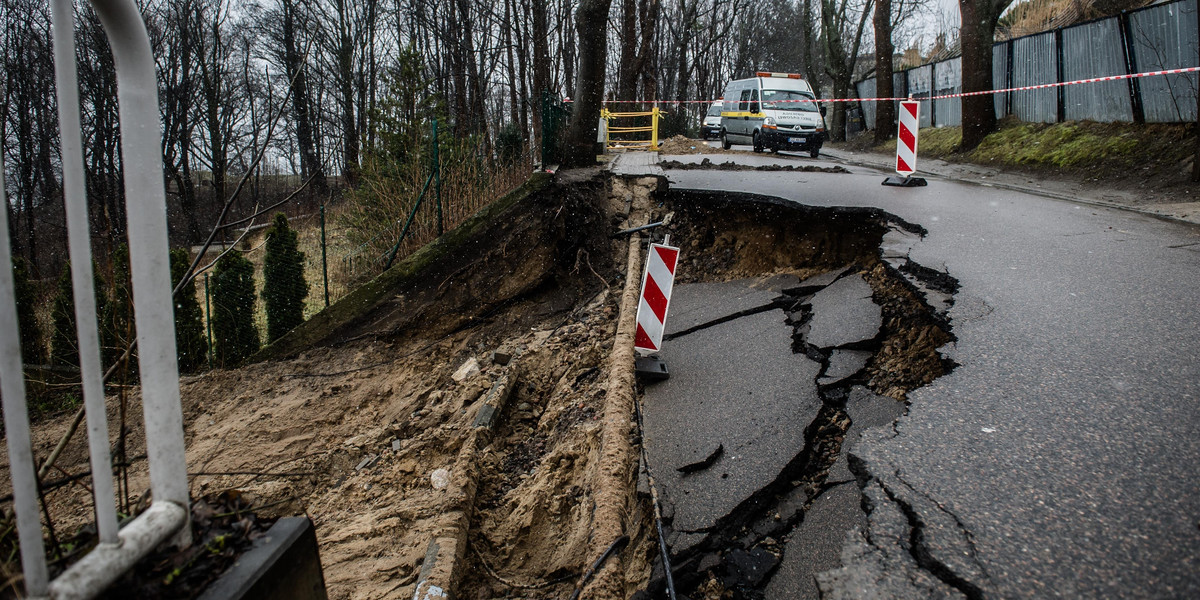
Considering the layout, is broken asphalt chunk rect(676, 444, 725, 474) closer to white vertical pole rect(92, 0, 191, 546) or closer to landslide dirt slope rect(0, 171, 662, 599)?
landslide dirt slope rect(0, 171, 662, 599)

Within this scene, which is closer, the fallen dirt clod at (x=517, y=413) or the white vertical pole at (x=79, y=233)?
the white vertical pole at (x=79, y=233)

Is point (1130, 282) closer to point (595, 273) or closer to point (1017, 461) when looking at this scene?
point (1017, 461)

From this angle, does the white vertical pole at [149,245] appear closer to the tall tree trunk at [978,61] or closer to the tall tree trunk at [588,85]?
the tall tree trunk at [588,85]

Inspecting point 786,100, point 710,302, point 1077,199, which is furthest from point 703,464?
point 786,100

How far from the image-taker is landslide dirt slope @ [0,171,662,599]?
4.41 meters

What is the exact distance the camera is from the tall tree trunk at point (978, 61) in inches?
622

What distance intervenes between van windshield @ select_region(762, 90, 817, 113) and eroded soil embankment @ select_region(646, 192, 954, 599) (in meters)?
12.1

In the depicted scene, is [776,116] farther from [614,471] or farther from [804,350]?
[614,471]

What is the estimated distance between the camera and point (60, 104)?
1.36 meters

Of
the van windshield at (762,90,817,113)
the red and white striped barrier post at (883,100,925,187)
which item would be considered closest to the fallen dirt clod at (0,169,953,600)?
the red and white striped barrier post at (883,100,925,187)

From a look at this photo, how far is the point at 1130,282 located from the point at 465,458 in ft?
16.6

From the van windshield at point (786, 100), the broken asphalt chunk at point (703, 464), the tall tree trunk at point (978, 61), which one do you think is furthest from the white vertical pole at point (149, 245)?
the van windshield at point (786, 100)

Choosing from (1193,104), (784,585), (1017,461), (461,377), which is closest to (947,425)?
(1017,461)

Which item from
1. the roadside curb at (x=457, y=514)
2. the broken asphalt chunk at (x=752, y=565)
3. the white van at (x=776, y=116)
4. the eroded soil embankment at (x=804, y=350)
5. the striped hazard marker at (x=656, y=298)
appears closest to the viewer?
the broken asphalt chunk at (x=752, y=565)
